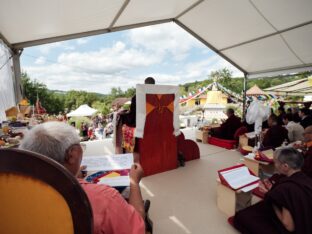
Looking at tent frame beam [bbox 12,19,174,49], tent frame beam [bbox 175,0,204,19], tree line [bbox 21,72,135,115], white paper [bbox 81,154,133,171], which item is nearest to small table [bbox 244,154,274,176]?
white paper [bbox 81,154,133,171]

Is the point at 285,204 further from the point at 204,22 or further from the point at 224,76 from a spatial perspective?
the point at 224,76

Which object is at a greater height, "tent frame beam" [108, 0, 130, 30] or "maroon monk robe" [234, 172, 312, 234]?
"tent frame beam" [108, 0, 130, 30]

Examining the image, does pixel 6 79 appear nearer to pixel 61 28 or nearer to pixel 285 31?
pixel 61 28

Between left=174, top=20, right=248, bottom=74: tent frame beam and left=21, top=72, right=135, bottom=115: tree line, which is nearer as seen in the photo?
left=174, top=20, right=248, bottom=74: tent frame beam

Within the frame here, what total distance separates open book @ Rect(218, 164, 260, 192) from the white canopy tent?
3.95 m

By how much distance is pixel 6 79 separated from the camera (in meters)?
4.07

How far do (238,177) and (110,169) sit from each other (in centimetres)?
170

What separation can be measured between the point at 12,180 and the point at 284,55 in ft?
25.0

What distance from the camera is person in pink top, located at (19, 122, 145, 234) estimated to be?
72cm

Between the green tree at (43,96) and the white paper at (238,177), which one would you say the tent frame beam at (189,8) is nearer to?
the white paper at (238,177)

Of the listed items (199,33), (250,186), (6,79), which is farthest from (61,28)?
(250,186)

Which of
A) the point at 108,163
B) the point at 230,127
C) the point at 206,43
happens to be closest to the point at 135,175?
the point at 108,163

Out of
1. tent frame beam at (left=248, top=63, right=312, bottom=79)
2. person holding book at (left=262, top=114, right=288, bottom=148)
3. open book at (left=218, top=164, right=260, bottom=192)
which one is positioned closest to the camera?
open book at (left=218, top=164, right=260, bottom=192)

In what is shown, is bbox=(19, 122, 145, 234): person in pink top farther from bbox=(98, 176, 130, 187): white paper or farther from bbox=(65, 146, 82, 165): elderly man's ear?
bbox=(98, 176, 130, 187): white paper
